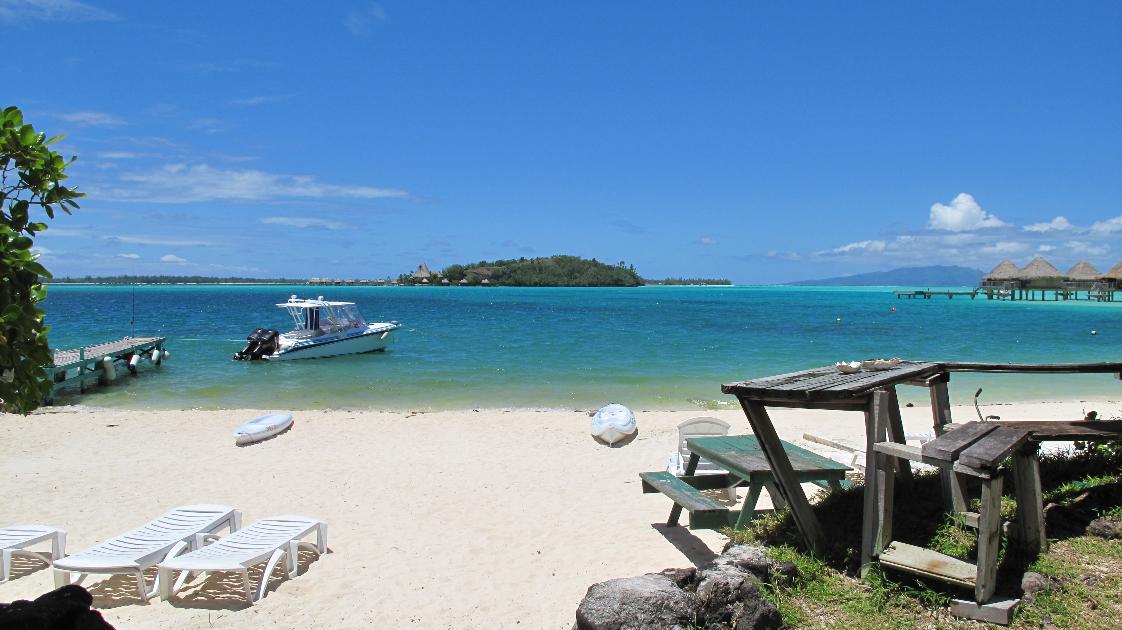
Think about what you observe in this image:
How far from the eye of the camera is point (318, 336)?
2789 cm

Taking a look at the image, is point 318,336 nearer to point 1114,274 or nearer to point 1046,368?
point 1046,368

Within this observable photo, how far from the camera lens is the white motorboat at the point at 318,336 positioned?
87.9 ft

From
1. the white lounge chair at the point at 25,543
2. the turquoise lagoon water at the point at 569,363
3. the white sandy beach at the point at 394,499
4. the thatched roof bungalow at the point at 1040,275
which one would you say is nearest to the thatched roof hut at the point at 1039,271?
the thatched roof bungalow at the point at 1040,275

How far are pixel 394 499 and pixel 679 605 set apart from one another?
5.04m

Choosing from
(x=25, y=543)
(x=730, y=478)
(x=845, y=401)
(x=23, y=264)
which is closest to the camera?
(x=23, y=264)

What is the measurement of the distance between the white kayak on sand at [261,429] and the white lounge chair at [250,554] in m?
5.53

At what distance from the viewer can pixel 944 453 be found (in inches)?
146

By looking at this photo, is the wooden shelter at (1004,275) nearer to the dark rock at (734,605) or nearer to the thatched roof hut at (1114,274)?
the thatched roof hut at (1114,274)

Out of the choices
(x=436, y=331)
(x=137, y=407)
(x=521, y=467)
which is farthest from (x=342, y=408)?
(x=436, y=331)

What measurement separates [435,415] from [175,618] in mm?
8857

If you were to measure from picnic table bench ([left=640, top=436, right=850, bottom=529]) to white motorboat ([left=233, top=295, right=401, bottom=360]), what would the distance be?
76.5 feet

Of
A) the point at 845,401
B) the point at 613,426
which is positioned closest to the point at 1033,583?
the point at 845,401

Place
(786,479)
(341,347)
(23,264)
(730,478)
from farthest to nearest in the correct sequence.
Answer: (341,347), (730,478), (786,479), (23,264)

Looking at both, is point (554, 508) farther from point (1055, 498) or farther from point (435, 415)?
point (435, 415)
